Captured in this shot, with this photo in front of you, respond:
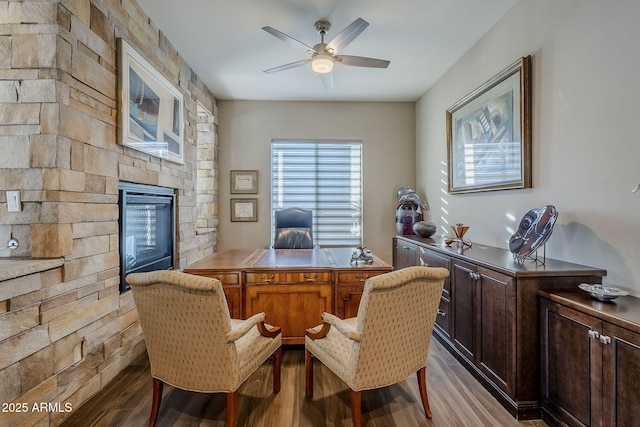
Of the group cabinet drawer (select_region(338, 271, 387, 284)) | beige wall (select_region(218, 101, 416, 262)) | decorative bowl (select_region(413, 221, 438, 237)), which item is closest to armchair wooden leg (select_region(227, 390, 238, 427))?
cabinet drawer (select_region(338, 271, 387, 284))

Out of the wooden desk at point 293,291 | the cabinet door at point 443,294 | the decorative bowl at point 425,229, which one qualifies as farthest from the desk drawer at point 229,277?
the decorative bowl at point 425,229

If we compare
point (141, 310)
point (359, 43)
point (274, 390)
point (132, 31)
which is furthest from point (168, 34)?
point (274, 390)

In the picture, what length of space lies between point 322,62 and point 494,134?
63.7 inches

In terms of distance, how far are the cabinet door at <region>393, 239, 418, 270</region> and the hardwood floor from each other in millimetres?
1265

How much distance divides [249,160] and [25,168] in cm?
306

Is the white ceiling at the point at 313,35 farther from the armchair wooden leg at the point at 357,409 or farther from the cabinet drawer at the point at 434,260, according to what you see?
the armchair wooden leg at the point at 357,409

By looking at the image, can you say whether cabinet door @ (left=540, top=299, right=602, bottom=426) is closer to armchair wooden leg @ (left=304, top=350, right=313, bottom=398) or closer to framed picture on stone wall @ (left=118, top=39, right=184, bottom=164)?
armchair wooden leg @ (left=304, top=350, right=313, bottom=398)

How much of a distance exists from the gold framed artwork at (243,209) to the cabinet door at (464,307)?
3058 millimetres

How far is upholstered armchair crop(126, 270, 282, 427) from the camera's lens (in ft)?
4.89

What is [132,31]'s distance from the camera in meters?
2.43

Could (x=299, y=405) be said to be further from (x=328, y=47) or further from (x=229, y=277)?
(x=328, y=47)

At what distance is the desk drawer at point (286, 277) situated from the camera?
2.40m

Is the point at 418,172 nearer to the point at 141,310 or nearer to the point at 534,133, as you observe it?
the point at 534,133

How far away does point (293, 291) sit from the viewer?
242 cm
